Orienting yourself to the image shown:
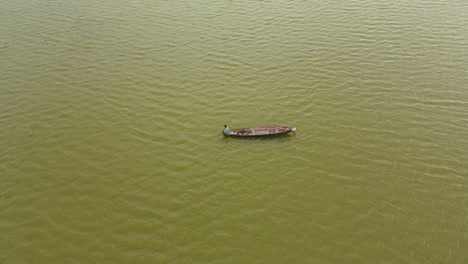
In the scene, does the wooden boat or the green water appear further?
the wooden boat

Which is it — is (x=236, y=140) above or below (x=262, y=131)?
below

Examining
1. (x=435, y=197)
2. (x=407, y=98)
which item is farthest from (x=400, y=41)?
(x=435, y=197)

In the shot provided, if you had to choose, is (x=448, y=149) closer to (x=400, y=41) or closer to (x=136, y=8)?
(x=400, y=41)

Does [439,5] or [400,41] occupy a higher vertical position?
[439,5]

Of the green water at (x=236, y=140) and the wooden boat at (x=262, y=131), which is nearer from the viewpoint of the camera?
the green water at (x=236, y=140)
